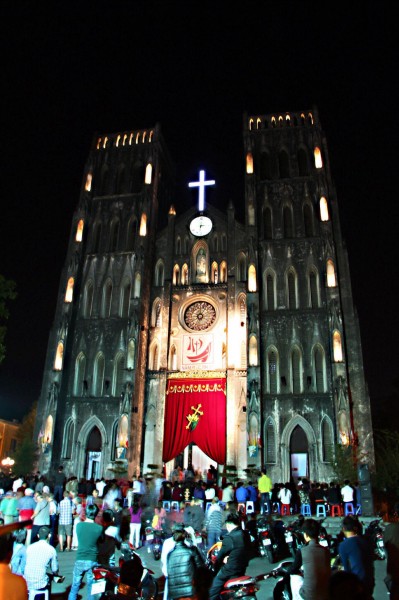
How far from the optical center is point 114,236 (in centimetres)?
3853

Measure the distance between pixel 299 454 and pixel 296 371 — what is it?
5.18 meters

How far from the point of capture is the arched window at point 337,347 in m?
30.3

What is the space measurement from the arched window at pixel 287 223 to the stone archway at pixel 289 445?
13.2 meters

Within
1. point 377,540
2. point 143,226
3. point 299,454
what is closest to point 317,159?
point 143,226

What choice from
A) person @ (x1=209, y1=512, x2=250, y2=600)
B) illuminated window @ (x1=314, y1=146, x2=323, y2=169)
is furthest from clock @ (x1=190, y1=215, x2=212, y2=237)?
person @ (x1=209, y1=512, x2=250, y2=600)

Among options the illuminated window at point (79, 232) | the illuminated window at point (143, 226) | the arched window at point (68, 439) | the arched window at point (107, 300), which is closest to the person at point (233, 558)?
the arched window at point (68, 439)

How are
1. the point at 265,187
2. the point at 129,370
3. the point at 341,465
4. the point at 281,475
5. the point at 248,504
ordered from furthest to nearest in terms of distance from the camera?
the point at 265,187
the point at 129,370
the point at 281,475
the point at 341,465
the point at 248,504

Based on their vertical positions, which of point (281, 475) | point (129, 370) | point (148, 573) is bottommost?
point (148, 573)

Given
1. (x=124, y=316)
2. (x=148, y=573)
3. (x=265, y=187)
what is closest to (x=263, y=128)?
(x=265, y=187)

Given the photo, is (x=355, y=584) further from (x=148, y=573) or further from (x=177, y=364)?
(x=177, y=364)

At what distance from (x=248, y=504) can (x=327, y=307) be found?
1683cm

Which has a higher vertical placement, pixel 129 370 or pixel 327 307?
pixel 327 307

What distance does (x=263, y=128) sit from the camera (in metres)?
39.9

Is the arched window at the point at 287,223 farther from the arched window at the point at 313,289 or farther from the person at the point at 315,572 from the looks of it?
the person at the point at 315,572
